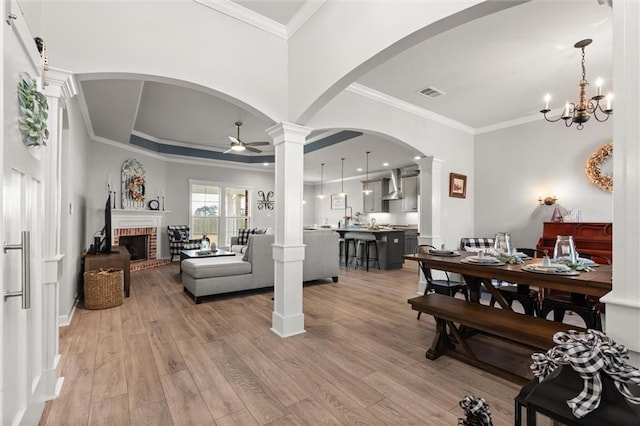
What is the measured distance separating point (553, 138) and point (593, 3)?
9.19 feet

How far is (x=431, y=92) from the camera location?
3912 mm

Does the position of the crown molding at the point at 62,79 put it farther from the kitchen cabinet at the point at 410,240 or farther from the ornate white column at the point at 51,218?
the kitchen cabinet at the point at 410,240

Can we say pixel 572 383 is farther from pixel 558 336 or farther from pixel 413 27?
pixel 413 27

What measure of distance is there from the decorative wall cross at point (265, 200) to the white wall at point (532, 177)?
19.5ft

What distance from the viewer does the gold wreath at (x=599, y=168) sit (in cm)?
411

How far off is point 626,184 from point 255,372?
2335 mm

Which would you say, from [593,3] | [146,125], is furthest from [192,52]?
[146,125]

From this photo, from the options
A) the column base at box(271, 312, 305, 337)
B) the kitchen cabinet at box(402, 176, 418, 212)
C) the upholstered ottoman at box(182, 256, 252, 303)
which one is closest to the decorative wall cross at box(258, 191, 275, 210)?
the kitchen cabinet at box(402, 176, 418, 212)

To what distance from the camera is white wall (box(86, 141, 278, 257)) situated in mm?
5626

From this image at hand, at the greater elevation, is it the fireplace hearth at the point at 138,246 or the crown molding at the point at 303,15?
the crown molding at the point at 303,15

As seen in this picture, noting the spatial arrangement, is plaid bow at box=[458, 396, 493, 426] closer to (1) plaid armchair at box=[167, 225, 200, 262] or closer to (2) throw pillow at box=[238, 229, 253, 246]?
(1) plaid armchair at box=[167, 225, 200, 262]

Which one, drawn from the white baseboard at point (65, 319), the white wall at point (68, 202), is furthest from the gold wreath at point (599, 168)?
the white baseboard at point (65, 319)

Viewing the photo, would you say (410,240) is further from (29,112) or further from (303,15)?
(29,112)

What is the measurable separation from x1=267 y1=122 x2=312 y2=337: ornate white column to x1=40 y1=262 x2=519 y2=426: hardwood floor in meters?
0.23
